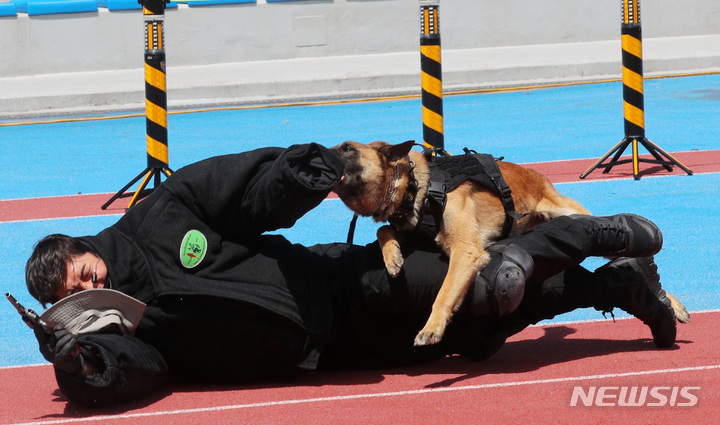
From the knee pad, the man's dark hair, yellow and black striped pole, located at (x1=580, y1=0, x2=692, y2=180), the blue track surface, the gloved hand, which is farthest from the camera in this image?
yellow and black striped pole, located at (x1=580, y1=0, x2=692, y2=180)

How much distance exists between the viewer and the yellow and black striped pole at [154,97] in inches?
314

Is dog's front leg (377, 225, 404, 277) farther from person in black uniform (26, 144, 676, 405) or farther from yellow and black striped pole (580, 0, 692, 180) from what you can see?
yellow and black striped pole (580, 0, 692, 180)

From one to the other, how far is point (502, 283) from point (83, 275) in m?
1.68

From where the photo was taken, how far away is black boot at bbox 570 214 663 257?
4031 mm

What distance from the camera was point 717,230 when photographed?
6480 mm

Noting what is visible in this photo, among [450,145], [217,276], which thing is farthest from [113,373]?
[450,145]

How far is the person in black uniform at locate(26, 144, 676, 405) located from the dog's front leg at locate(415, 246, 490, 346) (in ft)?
0.23

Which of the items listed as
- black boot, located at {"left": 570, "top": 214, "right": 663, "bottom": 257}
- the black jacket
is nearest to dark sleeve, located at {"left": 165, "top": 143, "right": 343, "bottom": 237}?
the black jacket

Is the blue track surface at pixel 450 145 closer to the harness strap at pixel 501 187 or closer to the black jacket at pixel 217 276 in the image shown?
the harness strap at pixel 501 187

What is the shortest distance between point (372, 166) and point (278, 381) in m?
1.04

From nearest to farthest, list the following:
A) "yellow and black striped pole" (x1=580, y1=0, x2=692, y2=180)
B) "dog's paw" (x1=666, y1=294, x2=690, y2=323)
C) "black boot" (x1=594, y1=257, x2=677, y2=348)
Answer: "black boot" (x1=594, y1=257, x2=677, y2=348) < "dog's paw" (x1=666, y1=294, x2=690, y2=323) < "yellow and black striped pole" (x1=580, y1=0, x2=692, y2=180)

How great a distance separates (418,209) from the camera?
4.29 m

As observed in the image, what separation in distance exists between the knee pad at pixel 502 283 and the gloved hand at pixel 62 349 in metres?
1.63

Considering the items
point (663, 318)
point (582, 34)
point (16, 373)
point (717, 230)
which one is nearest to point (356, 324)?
point (663, 318)
